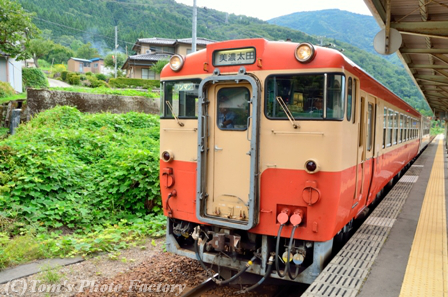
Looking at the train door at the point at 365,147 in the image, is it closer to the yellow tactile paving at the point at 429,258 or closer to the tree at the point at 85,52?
the yellow tactile paving at the point at 429,258

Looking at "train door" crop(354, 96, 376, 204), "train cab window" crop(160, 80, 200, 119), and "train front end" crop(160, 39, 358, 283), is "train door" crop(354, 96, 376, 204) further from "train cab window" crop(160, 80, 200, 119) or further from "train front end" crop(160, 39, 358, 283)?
"train cab window" crop(160, 80, 200, 119)

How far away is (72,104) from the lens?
16359mm

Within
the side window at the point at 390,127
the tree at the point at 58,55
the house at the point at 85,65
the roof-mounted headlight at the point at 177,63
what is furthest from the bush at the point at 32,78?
the tree at the point at 58,55

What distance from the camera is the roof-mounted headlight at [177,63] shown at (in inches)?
202

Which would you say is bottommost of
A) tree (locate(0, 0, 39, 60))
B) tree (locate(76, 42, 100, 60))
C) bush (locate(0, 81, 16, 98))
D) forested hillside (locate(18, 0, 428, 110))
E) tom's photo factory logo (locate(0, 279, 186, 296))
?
tom's photo factory logo (locate(0, 279, 186, 296))

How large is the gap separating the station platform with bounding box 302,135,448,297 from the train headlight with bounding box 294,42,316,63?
247 cm

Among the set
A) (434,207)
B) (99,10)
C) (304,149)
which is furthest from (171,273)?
(99,10)

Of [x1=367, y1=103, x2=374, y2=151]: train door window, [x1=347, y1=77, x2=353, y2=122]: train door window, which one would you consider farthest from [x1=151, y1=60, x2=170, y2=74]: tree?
[x1=347, y1=77, x2=353, y2=122]: train door window

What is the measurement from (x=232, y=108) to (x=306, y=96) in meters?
0.95

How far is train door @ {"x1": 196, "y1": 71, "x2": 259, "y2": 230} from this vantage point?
4551mm

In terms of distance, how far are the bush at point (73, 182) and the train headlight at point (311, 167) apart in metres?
4.85

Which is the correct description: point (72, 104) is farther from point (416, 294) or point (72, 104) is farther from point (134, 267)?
point (416, 294)

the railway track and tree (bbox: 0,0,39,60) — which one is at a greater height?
tree (bbox: 0,0,39,60)

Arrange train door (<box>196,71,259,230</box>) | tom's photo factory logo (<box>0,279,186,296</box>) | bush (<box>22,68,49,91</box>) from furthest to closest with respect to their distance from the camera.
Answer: bush (<box>22,68,49,91</box>), tom's photo factory logo (<box>0,279,186,296</box>), train door (<box>196,71,259,230</box>)
